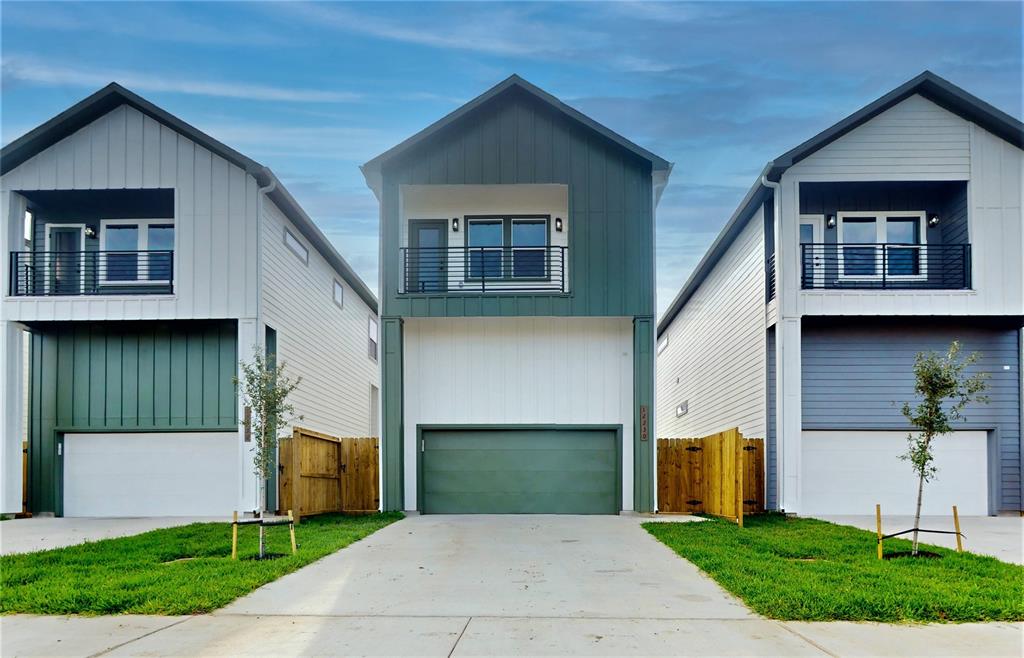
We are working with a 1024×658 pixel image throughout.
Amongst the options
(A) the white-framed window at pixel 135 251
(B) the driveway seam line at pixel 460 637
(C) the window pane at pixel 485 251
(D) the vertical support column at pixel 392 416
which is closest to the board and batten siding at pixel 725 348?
(C) the window pane at pixel 485 251

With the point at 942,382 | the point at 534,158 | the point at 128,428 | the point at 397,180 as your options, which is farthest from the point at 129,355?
the point at 942,382

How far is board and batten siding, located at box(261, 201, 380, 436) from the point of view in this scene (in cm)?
1994

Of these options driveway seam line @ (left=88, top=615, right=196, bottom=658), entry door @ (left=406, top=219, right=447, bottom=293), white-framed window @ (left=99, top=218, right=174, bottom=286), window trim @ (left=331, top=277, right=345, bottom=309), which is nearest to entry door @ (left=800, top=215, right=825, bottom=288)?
entry door @ (left=406, top=219, right=447, bottom=293)

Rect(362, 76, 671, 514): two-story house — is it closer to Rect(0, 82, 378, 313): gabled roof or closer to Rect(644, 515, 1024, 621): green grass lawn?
Rect(0, 82, 378, 313): gabled roof

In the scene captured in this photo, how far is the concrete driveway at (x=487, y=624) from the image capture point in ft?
21.9

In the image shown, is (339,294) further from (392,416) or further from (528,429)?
(528,429)

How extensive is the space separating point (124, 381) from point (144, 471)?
73.8 inches

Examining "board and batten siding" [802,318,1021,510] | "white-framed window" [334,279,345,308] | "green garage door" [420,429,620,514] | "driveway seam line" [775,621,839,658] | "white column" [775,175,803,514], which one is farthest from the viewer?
"white-framed window" [334,279,345,308]

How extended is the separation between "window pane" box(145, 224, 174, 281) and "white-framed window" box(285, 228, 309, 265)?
2.49 meters

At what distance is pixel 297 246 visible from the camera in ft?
71.9

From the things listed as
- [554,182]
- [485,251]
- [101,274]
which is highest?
[554,182]

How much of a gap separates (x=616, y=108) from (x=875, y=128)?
11101mm

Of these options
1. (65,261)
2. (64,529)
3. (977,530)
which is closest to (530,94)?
(65,261)

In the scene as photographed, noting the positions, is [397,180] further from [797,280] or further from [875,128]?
[875,128]
